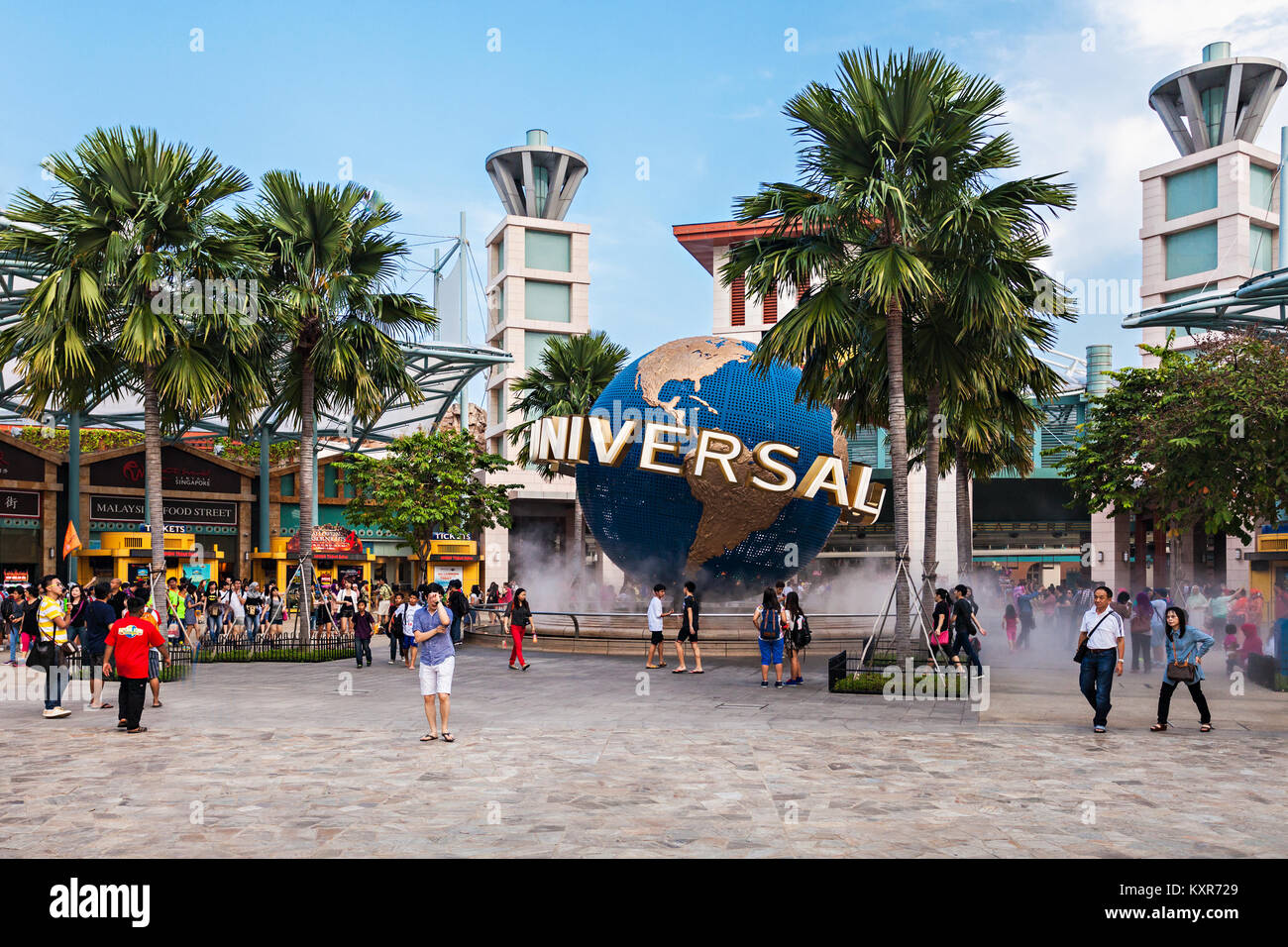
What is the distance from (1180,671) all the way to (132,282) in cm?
1601

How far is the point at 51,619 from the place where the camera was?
14.3 meters

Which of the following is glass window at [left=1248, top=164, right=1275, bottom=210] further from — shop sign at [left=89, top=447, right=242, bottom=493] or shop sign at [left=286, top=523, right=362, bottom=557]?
shop sign at [left=89, top=447, right=242, bottom=493]

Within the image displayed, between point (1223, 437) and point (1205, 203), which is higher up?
point (1205, 203)

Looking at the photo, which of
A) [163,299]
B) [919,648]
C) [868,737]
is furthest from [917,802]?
[163,299]

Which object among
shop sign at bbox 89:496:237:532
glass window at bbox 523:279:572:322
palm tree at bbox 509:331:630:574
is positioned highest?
glass window at bbox 523:279:572:322

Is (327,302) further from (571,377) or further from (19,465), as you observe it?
(19,465)

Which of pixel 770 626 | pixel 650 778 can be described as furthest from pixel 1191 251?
pixel 650 778

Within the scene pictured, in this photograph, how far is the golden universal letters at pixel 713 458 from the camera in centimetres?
2169

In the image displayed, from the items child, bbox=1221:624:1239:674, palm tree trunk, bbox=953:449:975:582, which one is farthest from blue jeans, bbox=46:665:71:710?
palm tree trunk, bbox=953:449:975:582

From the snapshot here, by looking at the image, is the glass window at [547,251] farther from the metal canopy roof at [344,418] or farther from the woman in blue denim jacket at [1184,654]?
the woman in blue denim jacket at [1184,654]

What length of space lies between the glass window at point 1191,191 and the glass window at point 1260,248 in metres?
2.65

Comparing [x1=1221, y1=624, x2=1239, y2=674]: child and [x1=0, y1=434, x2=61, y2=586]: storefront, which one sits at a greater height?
[x1=0, y1=434, x2=61, y2=586]: storefront

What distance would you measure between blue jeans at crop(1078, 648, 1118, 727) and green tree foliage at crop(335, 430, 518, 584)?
3340cm

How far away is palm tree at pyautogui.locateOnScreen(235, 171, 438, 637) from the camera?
798 inches
